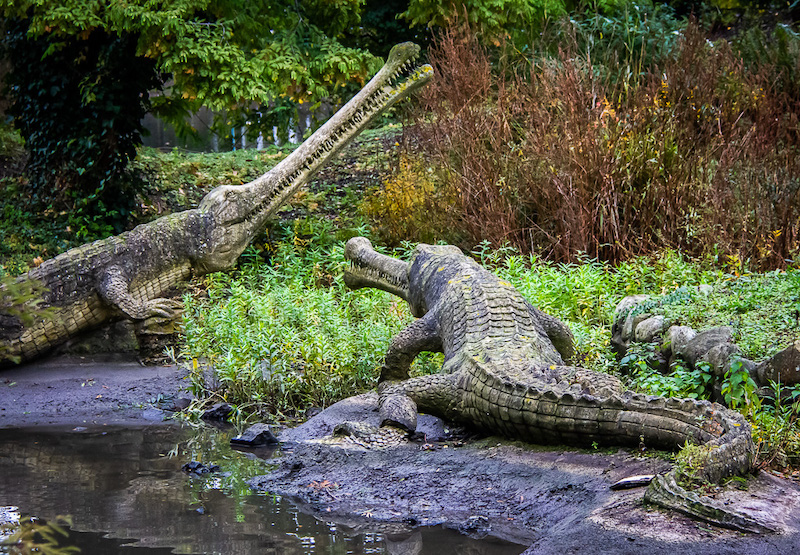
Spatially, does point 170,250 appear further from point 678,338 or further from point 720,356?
point 720,356

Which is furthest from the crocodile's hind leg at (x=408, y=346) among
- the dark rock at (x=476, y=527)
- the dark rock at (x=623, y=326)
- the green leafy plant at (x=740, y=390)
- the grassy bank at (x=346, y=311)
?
the dark rock at (x=476, y=527)

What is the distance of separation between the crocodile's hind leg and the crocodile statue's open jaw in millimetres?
1072

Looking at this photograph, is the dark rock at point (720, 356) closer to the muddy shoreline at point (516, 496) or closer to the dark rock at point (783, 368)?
the dark rock at point (783, 368)

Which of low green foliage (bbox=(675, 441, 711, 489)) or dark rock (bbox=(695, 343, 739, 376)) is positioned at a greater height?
low green foliage (bbox=(675, 441, 711, 489))

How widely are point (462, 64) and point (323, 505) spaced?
22.7 feet

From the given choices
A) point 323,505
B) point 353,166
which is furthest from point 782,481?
point 353,166

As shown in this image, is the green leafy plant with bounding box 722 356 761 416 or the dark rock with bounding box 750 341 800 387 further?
the dark rock with bounding box 750 341 800 387

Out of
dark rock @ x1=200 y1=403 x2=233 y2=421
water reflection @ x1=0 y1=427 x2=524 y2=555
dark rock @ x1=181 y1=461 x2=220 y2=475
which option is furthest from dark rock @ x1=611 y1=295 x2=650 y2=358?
dark rock @ x1=181 y1=461 x2=220 y2=475

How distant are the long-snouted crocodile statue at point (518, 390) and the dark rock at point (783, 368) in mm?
812

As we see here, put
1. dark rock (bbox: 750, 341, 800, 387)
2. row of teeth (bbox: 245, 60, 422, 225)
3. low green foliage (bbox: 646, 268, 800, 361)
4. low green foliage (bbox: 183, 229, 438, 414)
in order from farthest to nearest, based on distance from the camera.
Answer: row of teeth (bbox: 245, 60, 422, 225)
low green foliage (bbox: 183, 229, 438, 414)
low green foliage (bbox: 646, 268, 800, 361)
dark rock (bbox: 750, 341, 800, 387)

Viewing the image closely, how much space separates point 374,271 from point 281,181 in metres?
2.20

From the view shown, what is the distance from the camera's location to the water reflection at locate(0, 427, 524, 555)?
106 inches

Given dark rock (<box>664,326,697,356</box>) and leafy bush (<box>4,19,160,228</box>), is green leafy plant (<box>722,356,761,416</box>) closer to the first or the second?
dark rock (<box>664,326,697,356</box>)

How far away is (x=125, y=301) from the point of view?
273 inches
